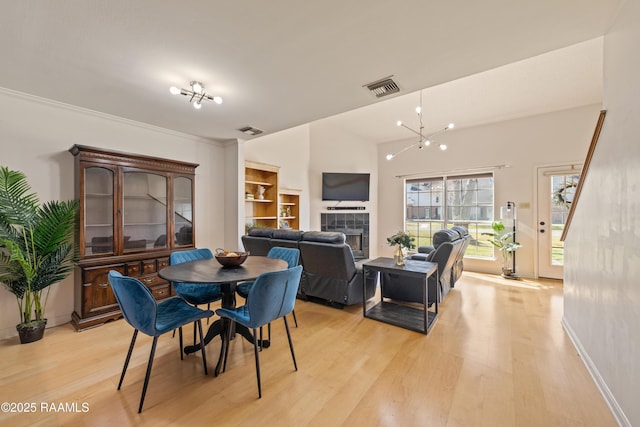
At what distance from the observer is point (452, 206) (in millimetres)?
5742

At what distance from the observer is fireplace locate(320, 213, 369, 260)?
20.1ft

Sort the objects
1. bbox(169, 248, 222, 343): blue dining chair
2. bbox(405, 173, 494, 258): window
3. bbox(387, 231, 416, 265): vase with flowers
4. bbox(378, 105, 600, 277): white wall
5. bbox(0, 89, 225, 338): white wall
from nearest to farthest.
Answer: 1. bbox(169, 248, 222, 343): blue dining chair
2. bbox(0, 89, 225, 338): white wall
3. bbox(387, 231, 416, 265): vase with flowers
4. bbox(378, 105, 600, 277): white wall
5. bbox(405, 173, 494, 258): window

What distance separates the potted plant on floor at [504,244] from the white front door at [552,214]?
0.46 meters

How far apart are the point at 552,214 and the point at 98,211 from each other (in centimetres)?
707

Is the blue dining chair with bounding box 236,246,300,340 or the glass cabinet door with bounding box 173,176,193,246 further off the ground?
the glass cabinet door with bounding box 173,176,193,246

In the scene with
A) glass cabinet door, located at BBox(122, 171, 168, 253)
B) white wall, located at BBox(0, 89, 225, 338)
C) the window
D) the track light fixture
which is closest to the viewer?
the track light fixture

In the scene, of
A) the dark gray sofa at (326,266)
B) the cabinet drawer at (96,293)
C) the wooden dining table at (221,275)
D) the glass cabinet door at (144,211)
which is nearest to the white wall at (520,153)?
the dark gray sofa at (326,266)

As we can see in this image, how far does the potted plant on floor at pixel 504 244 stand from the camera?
4.77m

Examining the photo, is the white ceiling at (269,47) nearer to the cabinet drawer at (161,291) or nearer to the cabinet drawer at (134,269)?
the cabinet drawer at (134,269)

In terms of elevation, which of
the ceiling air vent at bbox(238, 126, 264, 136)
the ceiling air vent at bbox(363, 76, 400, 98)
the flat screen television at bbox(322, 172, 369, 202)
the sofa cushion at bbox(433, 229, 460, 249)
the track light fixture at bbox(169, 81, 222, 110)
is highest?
the ceiling air vent at bbox(363, 76, 400, 98)

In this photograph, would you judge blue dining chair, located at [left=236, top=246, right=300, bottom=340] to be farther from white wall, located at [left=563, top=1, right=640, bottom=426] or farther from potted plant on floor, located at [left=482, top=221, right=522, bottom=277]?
potted plant on floor, located at [left=482, top=221, right=522, bottom=277]

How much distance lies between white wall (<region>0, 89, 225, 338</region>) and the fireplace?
3.63 metres

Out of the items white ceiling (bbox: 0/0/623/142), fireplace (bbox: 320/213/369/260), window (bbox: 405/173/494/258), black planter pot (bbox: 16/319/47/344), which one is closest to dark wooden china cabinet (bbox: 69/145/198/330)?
black planter pot (bbox: 16/319/47/344)

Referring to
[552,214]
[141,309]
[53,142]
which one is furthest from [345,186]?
[141,309]
